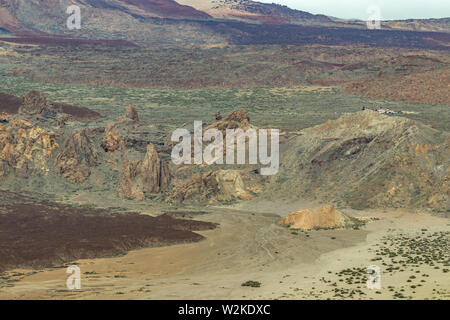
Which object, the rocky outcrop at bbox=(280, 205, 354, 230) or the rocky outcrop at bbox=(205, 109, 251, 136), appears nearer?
the rocky outcrop at bbox=(280, 205, 354, 230)

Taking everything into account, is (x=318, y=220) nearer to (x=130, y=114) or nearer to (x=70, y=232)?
(x=70, y=232)

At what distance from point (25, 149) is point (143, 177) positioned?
52.3 feet

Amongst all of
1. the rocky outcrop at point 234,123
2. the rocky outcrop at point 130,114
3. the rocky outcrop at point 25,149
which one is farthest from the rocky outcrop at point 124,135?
the rocky outcrop at point 234,123

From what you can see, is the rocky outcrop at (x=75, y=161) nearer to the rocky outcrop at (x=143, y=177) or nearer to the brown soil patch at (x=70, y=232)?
the rocky outcrop at (x=143, y=177)

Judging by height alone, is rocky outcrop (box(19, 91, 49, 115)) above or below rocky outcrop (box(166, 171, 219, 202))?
above

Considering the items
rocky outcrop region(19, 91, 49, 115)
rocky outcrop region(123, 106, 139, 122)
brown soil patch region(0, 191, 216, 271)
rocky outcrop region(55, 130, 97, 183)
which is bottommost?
brown soil patch region(0, 191, 216, 271)

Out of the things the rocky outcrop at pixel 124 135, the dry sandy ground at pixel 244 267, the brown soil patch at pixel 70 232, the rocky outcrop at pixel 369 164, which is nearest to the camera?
the dry sandy ground at pixel 244 267

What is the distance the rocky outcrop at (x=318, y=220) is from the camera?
232ft

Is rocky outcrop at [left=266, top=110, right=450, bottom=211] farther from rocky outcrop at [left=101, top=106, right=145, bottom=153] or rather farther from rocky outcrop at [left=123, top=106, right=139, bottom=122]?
rocky outcrop at [left=123, top=106, right=139, bottom=122]

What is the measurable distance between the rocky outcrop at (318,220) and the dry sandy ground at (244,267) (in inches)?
62.8

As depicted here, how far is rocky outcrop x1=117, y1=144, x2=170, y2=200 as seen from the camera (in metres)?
89.6

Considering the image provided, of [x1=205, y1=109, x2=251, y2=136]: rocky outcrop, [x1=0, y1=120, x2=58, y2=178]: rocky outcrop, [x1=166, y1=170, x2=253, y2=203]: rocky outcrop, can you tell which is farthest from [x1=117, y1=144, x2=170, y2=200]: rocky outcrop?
[x1=205, y1=109, x2=251, y2=136]: rocky outcrop

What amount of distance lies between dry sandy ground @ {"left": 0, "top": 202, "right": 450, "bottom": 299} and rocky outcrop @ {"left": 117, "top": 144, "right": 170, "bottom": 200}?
45.8ft

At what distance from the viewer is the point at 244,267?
5569cm
